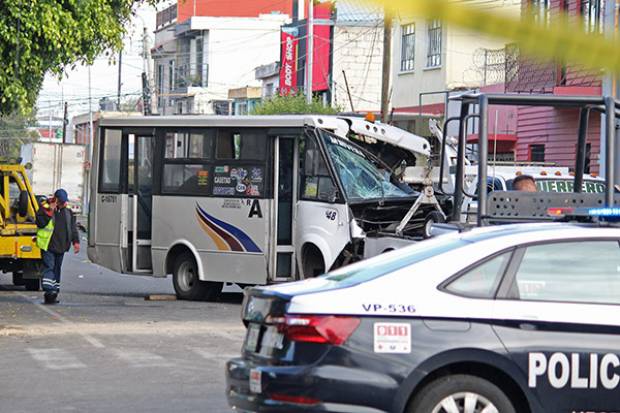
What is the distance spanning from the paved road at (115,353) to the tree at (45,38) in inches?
133

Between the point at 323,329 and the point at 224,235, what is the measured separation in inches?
508

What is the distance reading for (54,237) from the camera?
63.0 ft

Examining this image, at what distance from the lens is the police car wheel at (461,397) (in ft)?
20.1

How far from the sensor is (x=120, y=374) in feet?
35.9

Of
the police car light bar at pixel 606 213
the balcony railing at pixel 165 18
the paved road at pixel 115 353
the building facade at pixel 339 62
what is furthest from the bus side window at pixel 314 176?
the balcony railing at pixel 165 18

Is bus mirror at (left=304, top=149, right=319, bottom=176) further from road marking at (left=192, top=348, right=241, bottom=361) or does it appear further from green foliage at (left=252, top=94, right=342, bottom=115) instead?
green foliage at (left=252, top=94, right=342, bottom=115)

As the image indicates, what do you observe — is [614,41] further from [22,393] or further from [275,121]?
[275,121]

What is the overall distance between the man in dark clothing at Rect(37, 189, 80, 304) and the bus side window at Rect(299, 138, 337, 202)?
4.03 meters

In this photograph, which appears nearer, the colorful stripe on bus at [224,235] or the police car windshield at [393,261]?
the police car windshield at [393,261]

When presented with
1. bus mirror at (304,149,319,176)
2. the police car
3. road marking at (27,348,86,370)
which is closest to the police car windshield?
the police car

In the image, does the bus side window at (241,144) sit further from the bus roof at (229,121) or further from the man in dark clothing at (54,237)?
the man in dark clothing at (54,237)

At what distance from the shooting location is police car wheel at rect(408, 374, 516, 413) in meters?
6.12

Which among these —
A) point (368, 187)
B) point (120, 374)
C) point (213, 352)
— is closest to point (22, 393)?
point (120, 374)

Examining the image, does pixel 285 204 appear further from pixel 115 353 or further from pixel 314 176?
pixel 115 353
